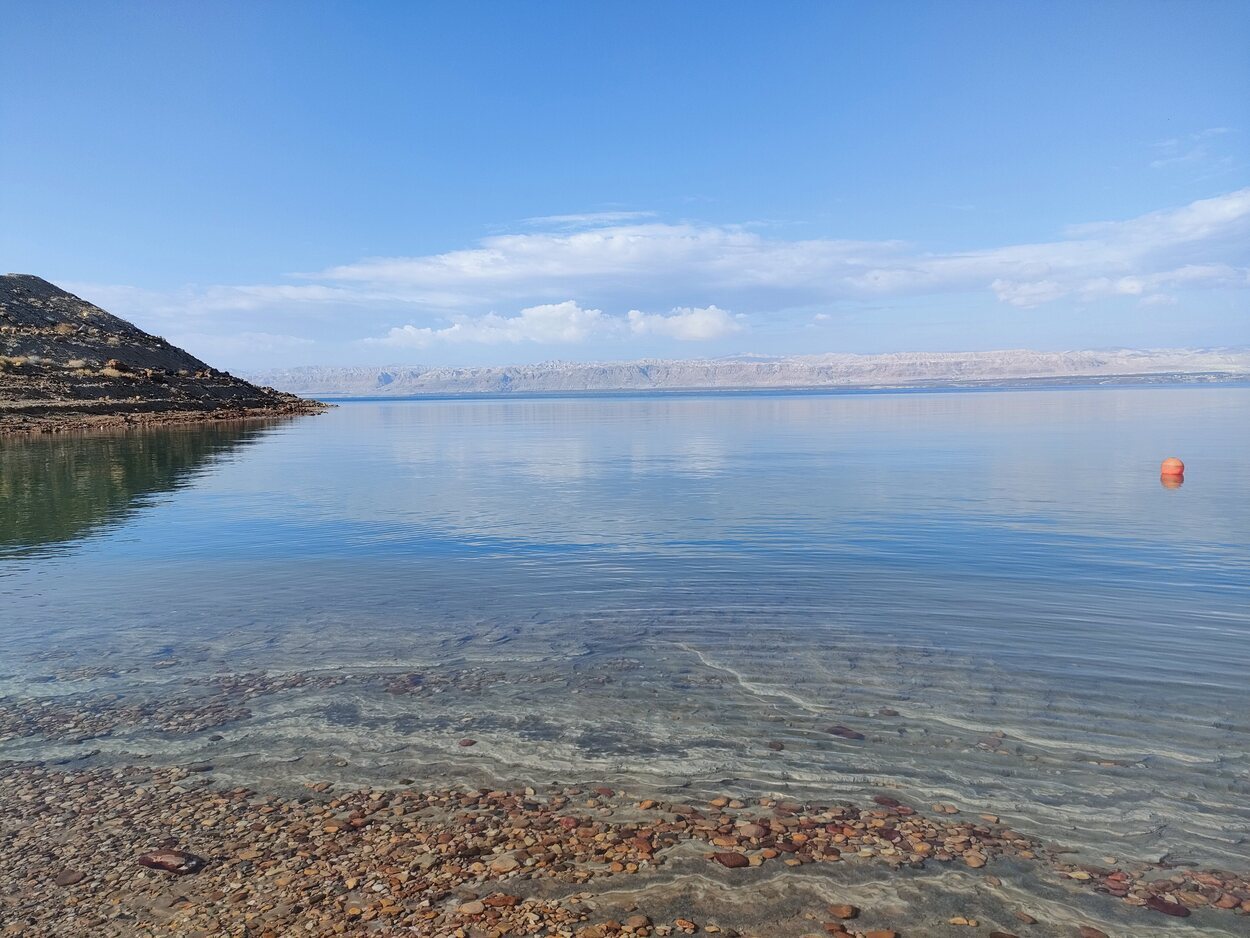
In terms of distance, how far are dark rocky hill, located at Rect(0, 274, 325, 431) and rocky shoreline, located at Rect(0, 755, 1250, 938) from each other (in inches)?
3049

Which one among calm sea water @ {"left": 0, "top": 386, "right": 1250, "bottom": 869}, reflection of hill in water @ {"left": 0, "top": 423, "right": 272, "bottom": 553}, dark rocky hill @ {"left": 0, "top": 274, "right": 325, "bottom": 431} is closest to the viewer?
calm sea water @ {"left": 0, "top": 386, "right": 1250, "bottom": 869}

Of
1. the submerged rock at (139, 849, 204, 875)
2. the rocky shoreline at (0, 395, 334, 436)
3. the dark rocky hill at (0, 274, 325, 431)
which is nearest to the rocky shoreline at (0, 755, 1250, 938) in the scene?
the submerged rock at (139, 849, 204, 875)

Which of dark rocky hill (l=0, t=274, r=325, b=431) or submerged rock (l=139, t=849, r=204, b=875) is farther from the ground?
dark rocky hill (l=0, t=274, r=325, b=431)

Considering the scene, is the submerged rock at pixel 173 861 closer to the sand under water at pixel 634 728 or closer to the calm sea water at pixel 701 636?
the sand under water at pixel 634 728

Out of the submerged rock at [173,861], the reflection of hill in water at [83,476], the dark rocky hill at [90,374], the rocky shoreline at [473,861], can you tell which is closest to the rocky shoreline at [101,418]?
the dark rocky hill at [90,374]

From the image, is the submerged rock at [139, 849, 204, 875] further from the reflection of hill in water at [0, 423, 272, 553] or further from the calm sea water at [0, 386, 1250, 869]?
the reflection of hill in water at [0, 423, 272, 553]

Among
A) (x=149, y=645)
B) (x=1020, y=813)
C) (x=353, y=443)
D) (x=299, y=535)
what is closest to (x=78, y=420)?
(x=353, y=443)

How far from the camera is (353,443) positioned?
63.4 metres

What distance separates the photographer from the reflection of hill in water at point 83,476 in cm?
2497

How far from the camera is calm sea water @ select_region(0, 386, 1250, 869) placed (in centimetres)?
849

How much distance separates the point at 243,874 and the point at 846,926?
459 cm

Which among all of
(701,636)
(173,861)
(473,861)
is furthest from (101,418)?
(473,861)

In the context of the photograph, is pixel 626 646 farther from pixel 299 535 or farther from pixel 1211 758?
pixel 299 535

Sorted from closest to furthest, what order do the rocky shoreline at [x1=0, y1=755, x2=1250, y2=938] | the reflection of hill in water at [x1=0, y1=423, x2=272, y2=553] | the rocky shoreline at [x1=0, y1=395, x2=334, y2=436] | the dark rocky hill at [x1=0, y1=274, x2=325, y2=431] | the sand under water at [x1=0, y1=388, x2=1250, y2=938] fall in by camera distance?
the rocky shoreline at [x1=0, y1=755, x2=1250, y2=938] < the sand under water at [x1=0, y1=388, x2=1250, y2=938] < the reflection of hill in water at [x1=0, y1=423, x2=272, y2=553] < the rocky shoreline at [x1=0, y1=395, x2=334, y2=436] < the dark rocky hill at [x1=0, y1=274, x2=325, y2=431]
